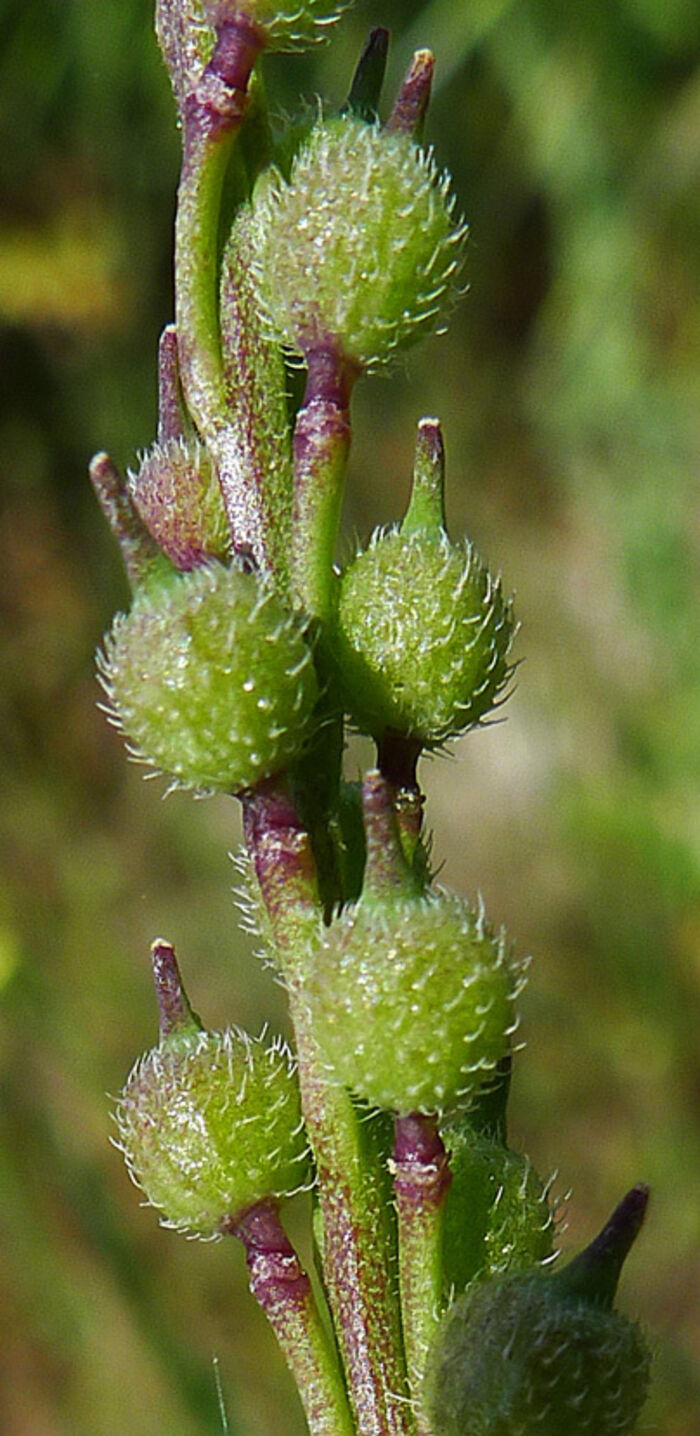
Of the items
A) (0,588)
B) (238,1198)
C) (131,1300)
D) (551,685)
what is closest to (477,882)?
(551,685)

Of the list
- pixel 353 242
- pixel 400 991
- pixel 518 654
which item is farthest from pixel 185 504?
pixel 518 654

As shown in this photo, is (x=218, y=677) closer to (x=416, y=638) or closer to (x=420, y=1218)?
(x=416, y=638)

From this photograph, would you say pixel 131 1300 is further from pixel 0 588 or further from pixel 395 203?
pixel 0 588

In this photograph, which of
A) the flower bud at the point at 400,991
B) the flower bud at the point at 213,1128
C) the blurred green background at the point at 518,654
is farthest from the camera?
the blurred green background at the point at 518,654

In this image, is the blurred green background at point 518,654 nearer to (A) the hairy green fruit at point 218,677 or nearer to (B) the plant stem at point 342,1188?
(B) the plant stem at point 342,1188

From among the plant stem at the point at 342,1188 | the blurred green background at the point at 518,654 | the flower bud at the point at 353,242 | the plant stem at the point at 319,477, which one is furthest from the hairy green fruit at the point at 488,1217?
the blurred green background at the point at 518,654

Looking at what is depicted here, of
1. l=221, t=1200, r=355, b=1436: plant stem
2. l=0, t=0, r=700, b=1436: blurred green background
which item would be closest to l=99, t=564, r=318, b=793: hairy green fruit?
l=221, t=1200, r=355, b=1436: plant stem

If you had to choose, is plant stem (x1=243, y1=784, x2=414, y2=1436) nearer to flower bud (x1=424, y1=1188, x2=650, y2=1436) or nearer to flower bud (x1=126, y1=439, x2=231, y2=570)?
flower bud (x1=424, y1=1188, x2=650, y2=1436)
